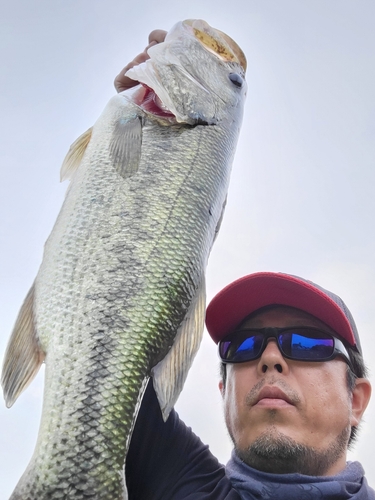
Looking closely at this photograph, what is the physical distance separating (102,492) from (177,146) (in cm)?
163

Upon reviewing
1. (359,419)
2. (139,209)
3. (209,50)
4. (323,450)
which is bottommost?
(323,450)

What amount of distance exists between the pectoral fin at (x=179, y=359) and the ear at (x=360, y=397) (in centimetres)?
117

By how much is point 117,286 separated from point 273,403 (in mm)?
1003

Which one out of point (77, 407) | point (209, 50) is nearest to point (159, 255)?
point (77, 407)

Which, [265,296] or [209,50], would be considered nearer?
[265,296]

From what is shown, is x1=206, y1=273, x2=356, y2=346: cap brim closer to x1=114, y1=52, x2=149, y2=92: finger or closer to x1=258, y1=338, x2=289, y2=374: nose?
x1=258, y1=338, x2=289, y2=374: nose

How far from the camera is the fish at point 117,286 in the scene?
1.80 meters

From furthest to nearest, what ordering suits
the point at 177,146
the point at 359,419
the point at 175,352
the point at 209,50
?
the point at 209,50 → the point at 359,419 → the point at 177,146 → the point at 175,352

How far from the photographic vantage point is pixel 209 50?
3.48m

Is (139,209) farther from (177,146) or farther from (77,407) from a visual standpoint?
(77,407)

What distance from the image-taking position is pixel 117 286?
2.05 meters

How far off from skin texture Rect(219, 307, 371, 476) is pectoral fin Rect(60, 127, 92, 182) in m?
1.33

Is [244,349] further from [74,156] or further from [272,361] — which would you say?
[74,156]

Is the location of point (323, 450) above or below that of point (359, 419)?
below
